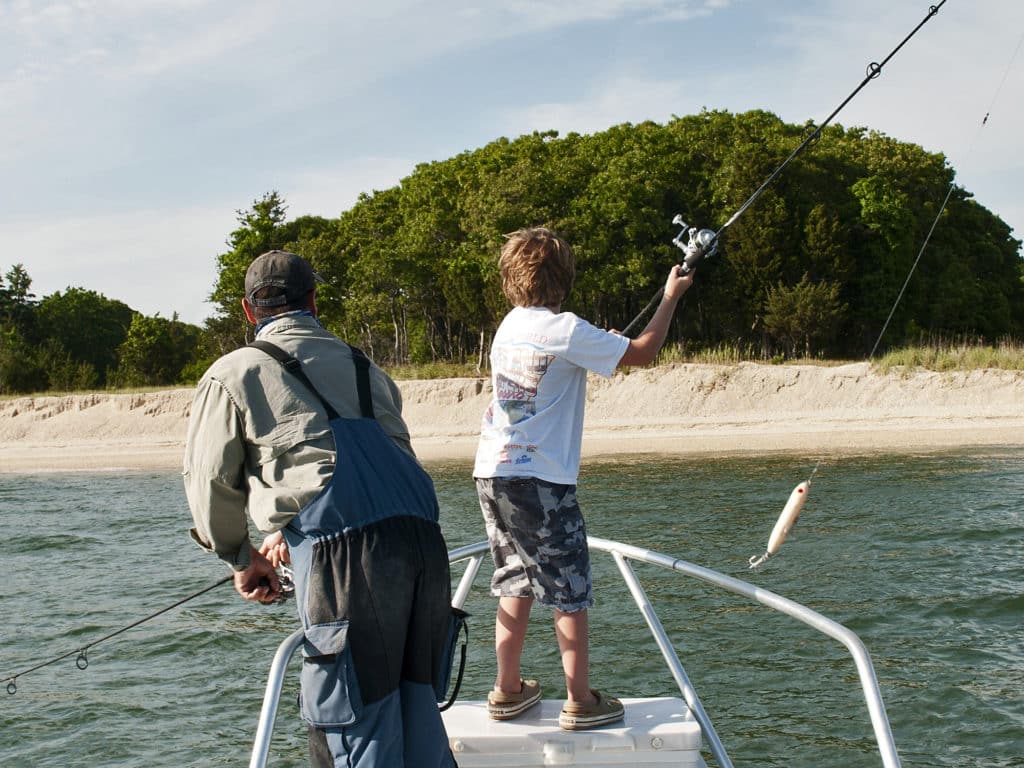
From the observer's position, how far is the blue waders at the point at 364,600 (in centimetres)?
257

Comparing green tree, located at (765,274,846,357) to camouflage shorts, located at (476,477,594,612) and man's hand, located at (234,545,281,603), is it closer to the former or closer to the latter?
camouflage shorts, located at (476,477,594,612)

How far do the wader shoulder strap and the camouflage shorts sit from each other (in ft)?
2.57

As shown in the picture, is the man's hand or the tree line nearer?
the man's hand

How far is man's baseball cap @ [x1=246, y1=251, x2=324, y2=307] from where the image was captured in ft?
9.43

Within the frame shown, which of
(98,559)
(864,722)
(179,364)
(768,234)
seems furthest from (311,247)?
(864,722)

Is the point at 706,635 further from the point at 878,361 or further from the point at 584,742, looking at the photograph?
the point at 878,361

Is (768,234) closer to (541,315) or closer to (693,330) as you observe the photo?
(693,330)

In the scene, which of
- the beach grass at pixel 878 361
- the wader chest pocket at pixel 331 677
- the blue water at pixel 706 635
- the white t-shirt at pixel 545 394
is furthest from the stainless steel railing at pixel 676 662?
the beach grass at pixel 878 361

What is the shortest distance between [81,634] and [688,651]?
5.42 meters

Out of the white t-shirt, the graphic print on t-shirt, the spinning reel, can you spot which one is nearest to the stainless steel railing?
the white t-shirt

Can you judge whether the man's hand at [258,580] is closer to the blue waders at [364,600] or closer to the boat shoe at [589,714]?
the blue waders at [364,600]

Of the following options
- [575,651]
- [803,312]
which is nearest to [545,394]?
[575,651]

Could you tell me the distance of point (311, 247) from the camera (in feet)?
159

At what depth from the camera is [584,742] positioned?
3.41 metres
